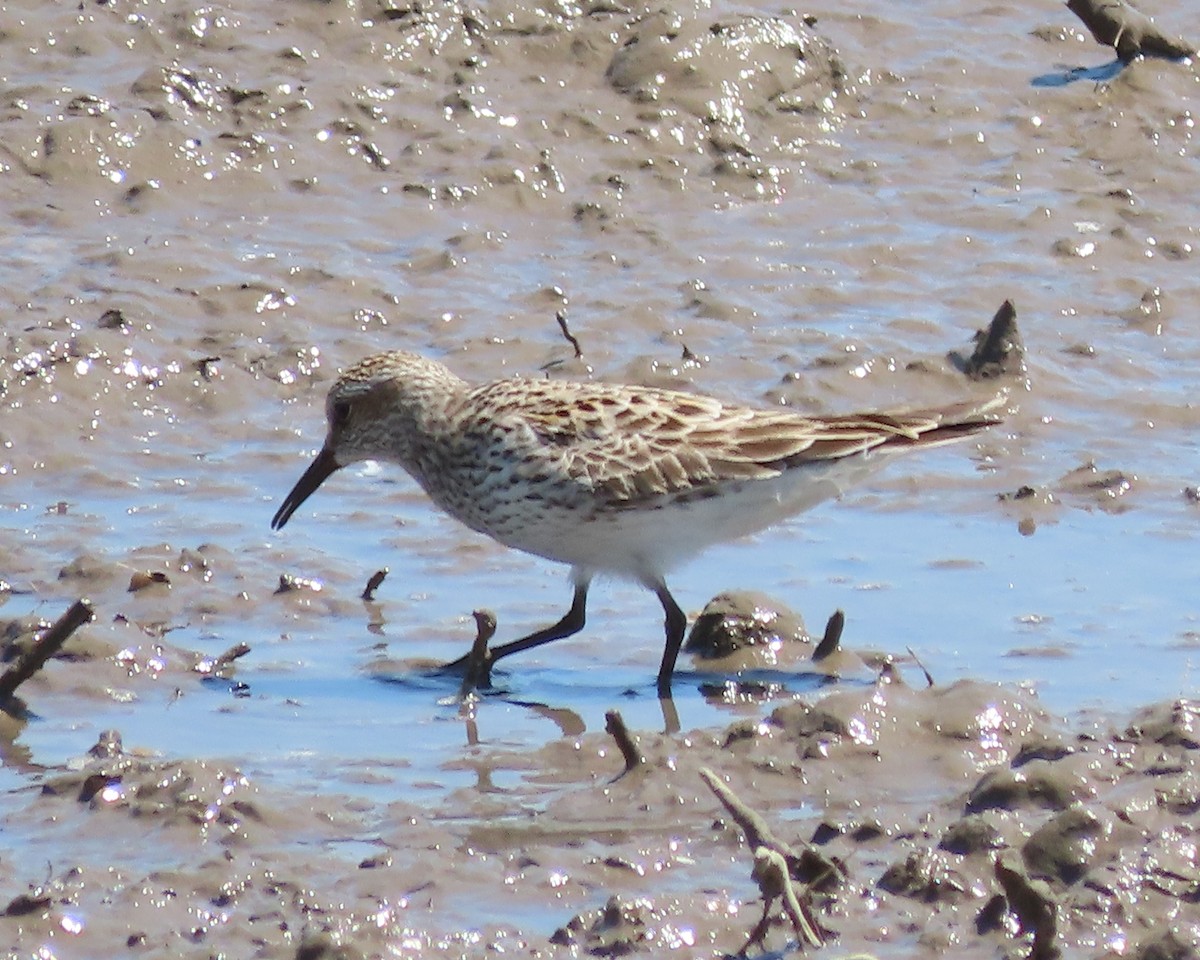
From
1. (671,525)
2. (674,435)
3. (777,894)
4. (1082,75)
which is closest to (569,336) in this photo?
(674,435)

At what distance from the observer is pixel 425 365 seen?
8.88 meters

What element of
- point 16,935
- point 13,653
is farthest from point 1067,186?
point 16,935

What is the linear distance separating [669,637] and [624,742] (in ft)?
4.68

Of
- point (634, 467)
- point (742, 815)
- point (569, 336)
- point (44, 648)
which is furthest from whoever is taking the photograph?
point (569, 336)

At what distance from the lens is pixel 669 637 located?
810cm

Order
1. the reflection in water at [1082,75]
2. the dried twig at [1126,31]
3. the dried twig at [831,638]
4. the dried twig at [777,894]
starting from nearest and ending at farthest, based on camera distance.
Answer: the dried twig at [777,894], the dried twig at [831,638], the dried twig at [1126,31], the reflection in water at [1082,75]

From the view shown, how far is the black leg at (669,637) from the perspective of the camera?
8031mm

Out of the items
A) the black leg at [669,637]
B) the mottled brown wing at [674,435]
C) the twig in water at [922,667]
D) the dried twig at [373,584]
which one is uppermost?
the mottled brown wing at [674,435]

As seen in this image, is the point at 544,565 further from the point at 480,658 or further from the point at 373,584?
the point at 480,658

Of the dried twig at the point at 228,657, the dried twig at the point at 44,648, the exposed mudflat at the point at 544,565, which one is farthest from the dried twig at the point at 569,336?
the dried twig at the point at 44,648

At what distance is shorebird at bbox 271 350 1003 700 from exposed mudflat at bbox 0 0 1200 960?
449 mm

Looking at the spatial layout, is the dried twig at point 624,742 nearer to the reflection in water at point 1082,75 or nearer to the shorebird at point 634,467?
the shorebird at point 634,467

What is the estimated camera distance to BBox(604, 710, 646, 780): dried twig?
6.56 m

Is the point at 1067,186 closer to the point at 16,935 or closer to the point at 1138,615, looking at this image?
the point at 1138,615
